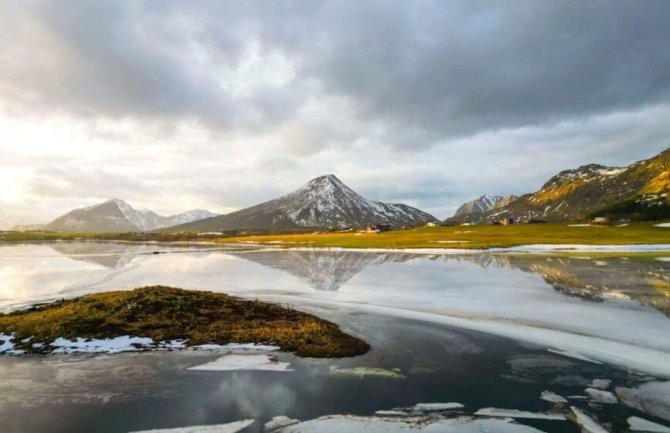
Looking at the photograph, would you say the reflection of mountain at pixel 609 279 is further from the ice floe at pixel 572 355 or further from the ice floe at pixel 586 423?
the ice floe at pixel 586 423

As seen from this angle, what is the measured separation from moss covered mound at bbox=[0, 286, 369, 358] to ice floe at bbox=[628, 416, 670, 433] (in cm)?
864

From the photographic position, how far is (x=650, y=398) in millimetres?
11508

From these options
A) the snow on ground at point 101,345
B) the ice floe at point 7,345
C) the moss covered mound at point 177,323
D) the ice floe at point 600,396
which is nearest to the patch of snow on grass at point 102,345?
the snow on ground at point 101,345

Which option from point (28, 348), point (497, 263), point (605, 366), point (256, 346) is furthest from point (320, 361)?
point (497, 263)

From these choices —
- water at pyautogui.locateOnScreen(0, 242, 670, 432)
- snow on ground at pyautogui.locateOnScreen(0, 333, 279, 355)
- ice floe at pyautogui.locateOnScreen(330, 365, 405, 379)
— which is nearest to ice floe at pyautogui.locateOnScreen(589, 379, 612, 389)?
water at pyautogui.locateOnScreen(0, 242, 670, 432)

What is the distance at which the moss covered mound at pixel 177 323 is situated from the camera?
17641 mm

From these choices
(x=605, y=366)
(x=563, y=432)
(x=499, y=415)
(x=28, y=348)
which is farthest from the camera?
(x=28, y=348)

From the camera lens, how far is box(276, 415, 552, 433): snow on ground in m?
9.95

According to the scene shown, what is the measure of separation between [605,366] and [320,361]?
31.3 feet

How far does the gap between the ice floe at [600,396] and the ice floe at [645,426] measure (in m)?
1.07

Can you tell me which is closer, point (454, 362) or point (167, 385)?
point (167, 385)

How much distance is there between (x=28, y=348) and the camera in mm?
17344

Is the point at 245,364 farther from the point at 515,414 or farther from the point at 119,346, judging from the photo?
the point at 515,414

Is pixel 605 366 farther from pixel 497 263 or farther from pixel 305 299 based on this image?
pixel 497 263
